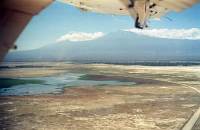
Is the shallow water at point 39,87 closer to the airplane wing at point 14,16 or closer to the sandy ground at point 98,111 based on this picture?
the sandy ground at point 98,111

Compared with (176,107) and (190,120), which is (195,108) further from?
(190,120)

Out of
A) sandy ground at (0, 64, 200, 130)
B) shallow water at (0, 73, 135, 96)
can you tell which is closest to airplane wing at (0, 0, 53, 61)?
sandy ground at (0, 64, 200, 130)

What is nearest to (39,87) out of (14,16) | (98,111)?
(98,111)

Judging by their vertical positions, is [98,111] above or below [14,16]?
below

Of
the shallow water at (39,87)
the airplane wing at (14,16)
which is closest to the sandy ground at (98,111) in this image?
the shallow water at (39,87)

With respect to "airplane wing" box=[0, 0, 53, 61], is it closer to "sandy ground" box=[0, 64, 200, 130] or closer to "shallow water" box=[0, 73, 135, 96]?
"sandy ground" box=[0, 64, 200, 130]

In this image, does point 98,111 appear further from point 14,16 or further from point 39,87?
point 14,16

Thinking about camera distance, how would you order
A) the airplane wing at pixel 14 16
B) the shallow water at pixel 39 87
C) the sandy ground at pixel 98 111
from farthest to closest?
the shallow water at pixel 39 87 < the sandy ground at pixel 98 111 < the airplane wing at pixel 14 16

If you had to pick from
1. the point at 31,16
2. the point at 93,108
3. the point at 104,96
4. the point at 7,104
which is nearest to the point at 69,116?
the point at 93,108

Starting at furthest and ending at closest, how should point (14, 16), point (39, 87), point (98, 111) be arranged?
point (39, 87)
point (98, 111)
point (14, 16)
